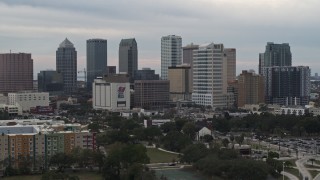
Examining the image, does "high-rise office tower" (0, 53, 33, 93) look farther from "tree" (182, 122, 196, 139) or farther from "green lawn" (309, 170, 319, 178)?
"green lawn" (309, 170, 319, 178)

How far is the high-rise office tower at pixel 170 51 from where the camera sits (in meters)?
87.3

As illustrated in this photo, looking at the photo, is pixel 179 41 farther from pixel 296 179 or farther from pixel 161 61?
pixel 296 179

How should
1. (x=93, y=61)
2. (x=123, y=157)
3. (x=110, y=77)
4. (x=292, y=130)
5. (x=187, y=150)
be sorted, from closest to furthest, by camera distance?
(x=123, y=157)
(x=187, y=150)
(x=292, y=130)
(x=110, y=77)
(x=93, y=61)

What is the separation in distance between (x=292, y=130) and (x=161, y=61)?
51991 mm

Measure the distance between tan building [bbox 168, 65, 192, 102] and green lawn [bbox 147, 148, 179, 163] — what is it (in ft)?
130

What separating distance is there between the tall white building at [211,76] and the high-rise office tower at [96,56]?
47.8 m

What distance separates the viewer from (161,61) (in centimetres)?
8988

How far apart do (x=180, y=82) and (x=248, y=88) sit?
11094mm

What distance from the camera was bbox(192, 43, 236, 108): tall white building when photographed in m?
58.6

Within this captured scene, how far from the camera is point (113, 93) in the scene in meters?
58.0

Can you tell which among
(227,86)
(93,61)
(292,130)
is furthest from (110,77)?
(93,61)

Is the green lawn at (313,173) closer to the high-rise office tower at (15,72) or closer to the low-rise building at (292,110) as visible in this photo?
the low-rise building at (292,110)

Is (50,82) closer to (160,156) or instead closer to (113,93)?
(113,93)

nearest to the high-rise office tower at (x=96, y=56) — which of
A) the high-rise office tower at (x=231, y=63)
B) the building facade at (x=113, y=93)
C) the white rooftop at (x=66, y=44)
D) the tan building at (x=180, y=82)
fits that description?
the white rooftop at (x=66, y=44)
